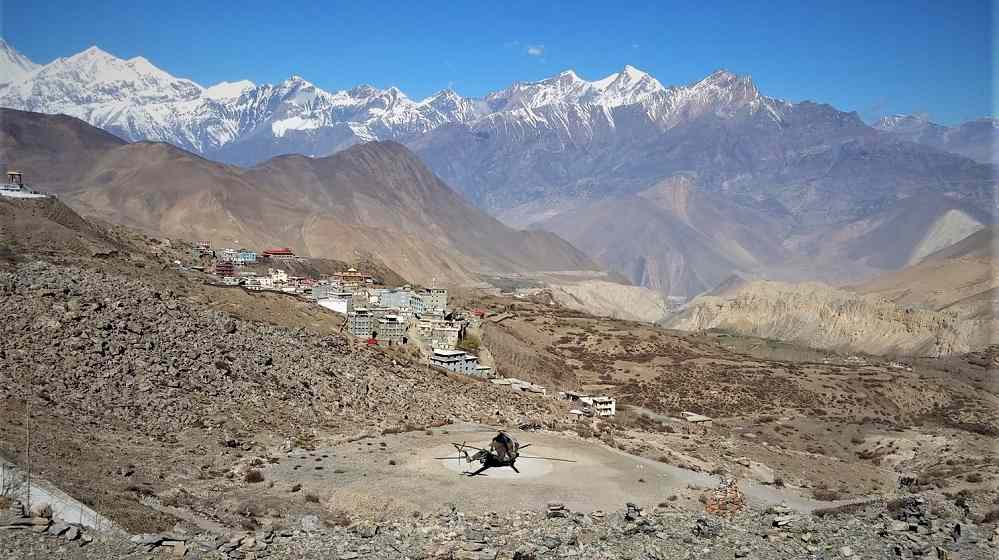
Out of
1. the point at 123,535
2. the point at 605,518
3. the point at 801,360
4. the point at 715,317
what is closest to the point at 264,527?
the point at 123,535

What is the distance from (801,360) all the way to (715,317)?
196 ft

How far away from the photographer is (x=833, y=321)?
149500 mm

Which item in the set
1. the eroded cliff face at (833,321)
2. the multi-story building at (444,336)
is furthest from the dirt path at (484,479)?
the eroded cliff face at (833,321)

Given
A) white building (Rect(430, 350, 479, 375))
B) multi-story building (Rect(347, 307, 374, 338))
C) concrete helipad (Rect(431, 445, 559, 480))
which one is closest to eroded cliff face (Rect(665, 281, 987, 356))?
white building (Rect(430, 350, 479, 375))

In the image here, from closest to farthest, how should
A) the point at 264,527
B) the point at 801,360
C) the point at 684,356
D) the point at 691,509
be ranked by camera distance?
the point at 264,527 < the point at 691,509 < the point at 684,356 < the point at 801,360

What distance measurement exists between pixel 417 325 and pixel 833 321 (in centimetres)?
10326

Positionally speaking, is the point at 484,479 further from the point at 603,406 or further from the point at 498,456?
the point at 603,406

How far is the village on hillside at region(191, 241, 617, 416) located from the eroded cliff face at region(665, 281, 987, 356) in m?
69.6

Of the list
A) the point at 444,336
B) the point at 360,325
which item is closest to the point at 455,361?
the point at 444,336

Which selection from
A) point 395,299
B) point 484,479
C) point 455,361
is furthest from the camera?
point 395,299

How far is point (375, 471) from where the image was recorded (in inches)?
1272

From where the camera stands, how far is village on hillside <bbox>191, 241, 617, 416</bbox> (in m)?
60.7

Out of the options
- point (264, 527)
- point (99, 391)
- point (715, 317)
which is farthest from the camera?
point (715, 317)

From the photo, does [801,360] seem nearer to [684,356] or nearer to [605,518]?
[684,356]
